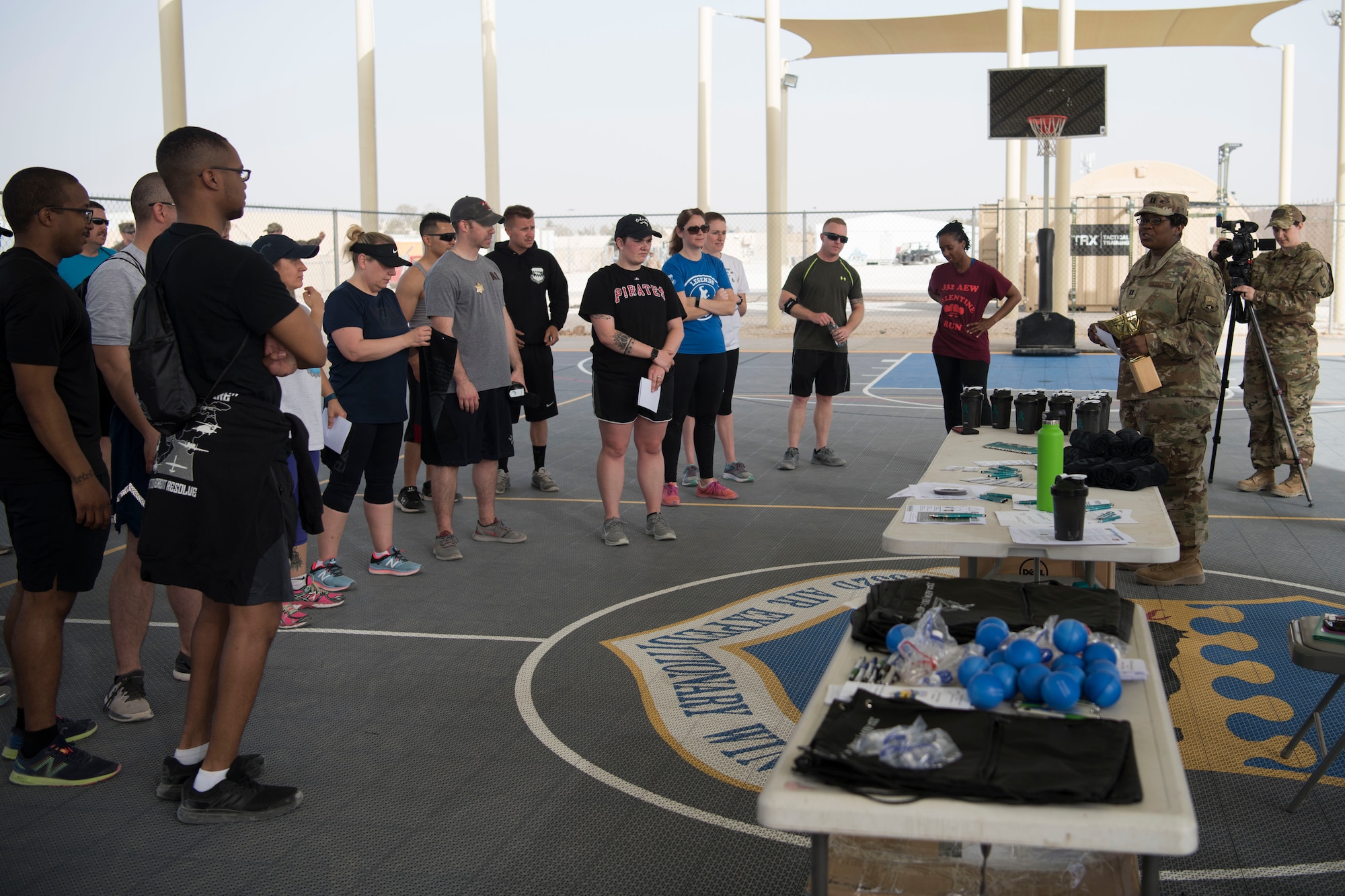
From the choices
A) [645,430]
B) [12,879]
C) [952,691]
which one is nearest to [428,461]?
[645,430]

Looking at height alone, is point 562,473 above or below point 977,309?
below

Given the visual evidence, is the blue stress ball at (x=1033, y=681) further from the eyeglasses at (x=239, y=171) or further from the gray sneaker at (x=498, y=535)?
the gray sneaker at (x=498, y=535)

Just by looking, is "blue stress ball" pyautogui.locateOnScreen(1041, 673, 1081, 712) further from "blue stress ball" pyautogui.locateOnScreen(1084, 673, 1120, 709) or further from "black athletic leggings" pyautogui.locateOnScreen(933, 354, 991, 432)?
"black athletic leggings" pyautogui.locateOnScreen(933, 354, 991, 432)

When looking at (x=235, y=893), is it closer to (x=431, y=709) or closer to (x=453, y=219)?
(x=431, y=709)

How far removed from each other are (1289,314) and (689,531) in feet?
14.1

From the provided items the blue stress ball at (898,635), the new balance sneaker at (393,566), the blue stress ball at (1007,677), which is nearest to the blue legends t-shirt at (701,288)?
the new balance sneaker at (393,566)

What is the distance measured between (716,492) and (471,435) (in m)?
2.09

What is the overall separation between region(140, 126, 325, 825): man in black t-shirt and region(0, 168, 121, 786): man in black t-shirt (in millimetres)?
550

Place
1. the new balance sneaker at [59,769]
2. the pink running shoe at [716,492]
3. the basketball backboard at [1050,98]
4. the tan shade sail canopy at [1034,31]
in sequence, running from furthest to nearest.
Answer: the tan shade sail canopy at [1034,31]
the basketball backboard at [1050,98]
the pink running shoe at [716,492]
the new balance sneaker at [59,769]

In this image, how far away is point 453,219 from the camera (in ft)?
20.1

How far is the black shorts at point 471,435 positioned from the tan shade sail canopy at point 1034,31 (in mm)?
25432

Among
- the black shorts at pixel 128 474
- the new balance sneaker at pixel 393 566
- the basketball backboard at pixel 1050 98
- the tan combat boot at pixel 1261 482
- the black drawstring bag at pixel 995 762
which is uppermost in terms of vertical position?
the basketball backboard at pixel 1050 98

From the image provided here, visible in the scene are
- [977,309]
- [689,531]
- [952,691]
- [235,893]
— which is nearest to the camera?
[952,691]

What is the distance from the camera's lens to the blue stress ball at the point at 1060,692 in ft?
7.21
